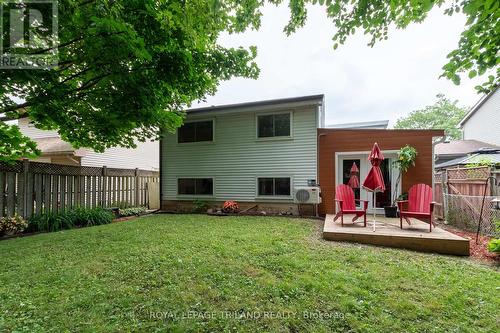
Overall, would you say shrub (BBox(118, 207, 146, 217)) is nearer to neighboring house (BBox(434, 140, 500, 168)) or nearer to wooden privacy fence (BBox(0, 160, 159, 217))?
wooden privacy fence (BBox(0, 160, 159, 217))

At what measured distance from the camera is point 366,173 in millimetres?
8781

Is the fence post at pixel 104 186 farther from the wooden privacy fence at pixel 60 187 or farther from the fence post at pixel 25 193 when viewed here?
the fence post at pixel 25 193

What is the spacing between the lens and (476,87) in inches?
119

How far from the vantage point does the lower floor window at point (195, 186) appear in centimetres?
1070

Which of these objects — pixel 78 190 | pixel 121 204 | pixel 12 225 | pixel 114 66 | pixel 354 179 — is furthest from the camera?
pixel 121 204

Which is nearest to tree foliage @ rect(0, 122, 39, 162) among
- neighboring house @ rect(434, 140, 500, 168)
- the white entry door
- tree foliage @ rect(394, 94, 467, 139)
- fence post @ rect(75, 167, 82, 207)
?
fence post @ rect(75, 167, 82, 207)

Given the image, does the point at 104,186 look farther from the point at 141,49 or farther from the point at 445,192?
the point at 445,192

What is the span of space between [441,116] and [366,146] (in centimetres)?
3925

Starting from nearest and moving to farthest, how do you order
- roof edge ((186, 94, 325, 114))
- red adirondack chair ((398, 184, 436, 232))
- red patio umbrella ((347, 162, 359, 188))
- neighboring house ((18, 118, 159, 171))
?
red adirondack chair ((398, 184, 436, 232))
red patio umbrella ((347, 162, 359, 188))
roof edge ((186, 94, 325, 114))
neighboring house ((18, 118, 159, 171))

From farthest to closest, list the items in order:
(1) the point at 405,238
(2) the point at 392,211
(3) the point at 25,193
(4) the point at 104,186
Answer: (4) the point at 104,186, (2) the point at 392,211, (3) the point at 25,193, (1) the point at 405,238

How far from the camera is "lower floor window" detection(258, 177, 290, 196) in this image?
375 inches

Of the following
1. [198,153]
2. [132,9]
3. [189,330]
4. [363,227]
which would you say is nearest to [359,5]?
[132,9]

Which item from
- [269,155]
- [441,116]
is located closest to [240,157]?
[269,155]

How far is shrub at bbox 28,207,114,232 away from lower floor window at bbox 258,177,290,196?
557 centimetres
